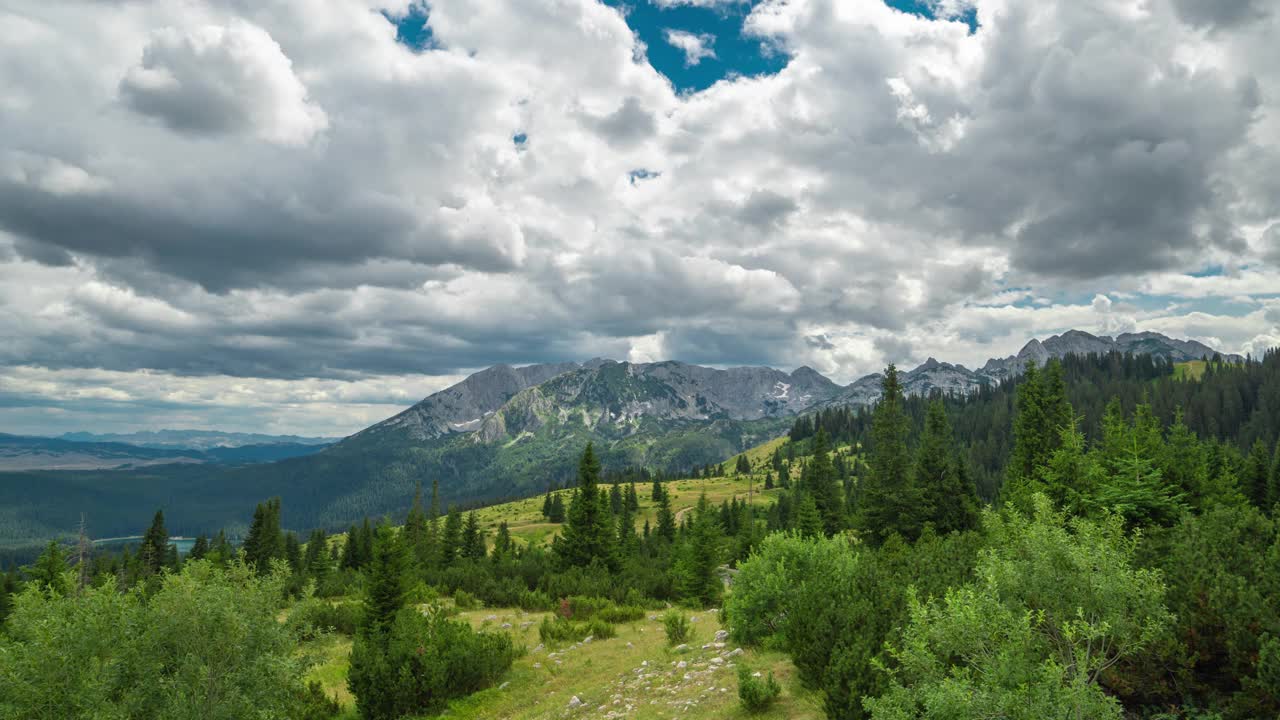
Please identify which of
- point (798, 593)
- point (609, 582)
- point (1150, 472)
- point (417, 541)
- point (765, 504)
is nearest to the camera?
point (798, 593)

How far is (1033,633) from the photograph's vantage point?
10.2 metres

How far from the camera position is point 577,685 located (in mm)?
22875

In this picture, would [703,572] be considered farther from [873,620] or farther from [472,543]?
[472,543]

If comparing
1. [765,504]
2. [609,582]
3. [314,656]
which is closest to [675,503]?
[765,504]

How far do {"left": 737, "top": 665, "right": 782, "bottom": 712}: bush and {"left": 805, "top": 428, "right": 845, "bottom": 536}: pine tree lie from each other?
6288cm

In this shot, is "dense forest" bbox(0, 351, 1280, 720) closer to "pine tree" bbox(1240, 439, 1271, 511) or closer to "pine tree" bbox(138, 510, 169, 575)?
"pine tree" bbox(1240, 439, 1271, 511)

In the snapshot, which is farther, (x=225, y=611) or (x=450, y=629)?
(x=450, y=629)

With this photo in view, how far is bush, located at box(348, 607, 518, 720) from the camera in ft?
70.4

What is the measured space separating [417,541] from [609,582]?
151 ft

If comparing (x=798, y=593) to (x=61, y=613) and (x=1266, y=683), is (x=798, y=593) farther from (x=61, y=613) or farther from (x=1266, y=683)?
(x=61, y=613)

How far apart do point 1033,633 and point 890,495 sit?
47184 millimetres

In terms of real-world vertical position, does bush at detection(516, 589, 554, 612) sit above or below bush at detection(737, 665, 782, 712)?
below

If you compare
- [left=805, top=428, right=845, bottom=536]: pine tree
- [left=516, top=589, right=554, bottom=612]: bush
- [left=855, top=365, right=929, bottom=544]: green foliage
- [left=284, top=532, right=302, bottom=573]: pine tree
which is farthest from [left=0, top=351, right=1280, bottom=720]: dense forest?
[left=284, top=532, right=302, bottom=573]: pine tree

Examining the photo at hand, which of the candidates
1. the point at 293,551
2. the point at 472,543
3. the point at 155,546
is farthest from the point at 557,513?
the point at 155,546
